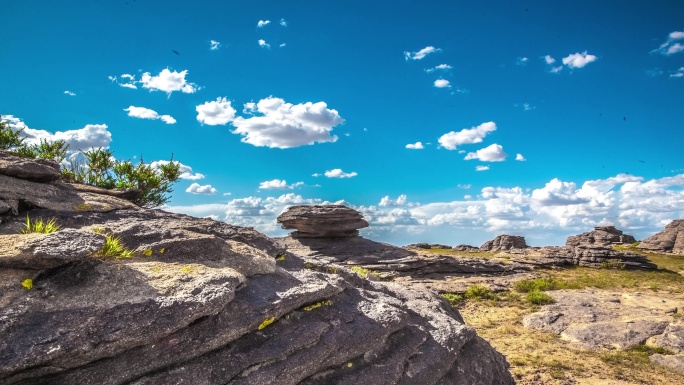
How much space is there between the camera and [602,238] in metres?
93.2

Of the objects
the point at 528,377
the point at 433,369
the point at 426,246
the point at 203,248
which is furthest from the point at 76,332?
the point at 426,246

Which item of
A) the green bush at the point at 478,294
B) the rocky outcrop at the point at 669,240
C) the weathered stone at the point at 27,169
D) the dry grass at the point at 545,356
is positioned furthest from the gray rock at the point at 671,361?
the rocky outcrop at the point at 669,240

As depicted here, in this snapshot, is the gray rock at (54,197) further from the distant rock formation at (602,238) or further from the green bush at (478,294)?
the distant rock formation at (602,238)

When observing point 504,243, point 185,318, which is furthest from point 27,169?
Result: point 504,243

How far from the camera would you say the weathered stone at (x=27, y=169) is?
36.1ft

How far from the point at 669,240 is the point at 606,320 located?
77319 millimetres

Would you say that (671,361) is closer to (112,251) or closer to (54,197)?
(112,251)

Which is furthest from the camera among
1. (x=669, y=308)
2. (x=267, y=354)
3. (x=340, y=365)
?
(x=669, y=308)

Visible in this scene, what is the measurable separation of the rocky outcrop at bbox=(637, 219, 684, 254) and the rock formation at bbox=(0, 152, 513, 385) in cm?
Answer: 8951

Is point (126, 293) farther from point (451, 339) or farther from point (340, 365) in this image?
point (451, 339)

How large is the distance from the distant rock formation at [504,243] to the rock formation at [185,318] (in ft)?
273

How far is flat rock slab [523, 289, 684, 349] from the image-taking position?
19.3 metres

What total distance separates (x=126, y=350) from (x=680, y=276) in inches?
2401

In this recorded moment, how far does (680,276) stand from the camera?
4712 cm
